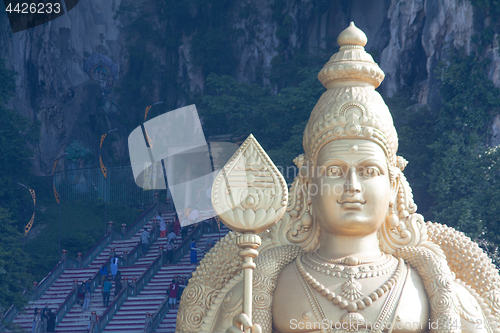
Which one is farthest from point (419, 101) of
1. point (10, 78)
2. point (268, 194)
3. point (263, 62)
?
point (268, 194)

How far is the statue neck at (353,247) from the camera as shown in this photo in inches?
213

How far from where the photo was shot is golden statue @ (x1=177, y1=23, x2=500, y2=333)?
5086 millimetres

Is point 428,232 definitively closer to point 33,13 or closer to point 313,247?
point 313,247

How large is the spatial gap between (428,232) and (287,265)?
1.34m

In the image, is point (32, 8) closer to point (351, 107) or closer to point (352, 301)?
point (351, 107)

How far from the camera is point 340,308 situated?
5.09 meters

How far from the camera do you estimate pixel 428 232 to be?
583 cm

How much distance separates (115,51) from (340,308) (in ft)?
96.0

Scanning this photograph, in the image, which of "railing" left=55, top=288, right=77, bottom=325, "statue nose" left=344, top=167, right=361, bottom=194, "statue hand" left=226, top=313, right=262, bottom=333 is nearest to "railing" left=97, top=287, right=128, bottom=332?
"railing" left=55, top=288, right=77, bottom=325

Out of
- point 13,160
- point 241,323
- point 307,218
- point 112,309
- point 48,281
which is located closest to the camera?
point 241,323

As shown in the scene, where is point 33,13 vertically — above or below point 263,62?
above

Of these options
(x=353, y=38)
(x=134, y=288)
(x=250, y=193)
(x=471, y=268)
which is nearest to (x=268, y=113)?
(x=134, y=288)

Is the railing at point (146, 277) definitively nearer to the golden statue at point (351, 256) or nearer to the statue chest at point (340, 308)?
the golden statue at point (351, 256)

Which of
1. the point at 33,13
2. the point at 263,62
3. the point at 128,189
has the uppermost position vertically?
the point at 33,13
